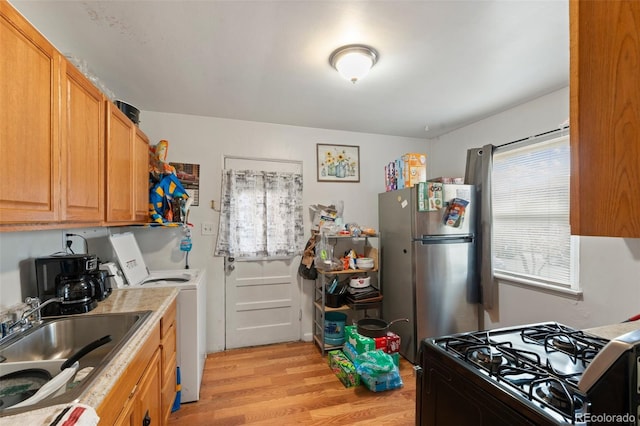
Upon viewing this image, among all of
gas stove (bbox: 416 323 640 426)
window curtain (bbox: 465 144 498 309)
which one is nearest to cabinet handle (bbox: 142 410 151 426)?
gas stove (bbox: 416 323 640 426)

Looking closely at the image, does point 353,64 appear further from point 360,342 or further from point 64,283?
point 360,342

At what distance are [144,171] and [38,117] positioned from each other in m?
1.37

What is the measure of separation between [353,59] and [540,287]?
95.5 inches

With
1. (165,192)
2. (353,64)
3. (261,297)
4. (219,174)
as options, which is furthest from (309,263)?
(353,64)

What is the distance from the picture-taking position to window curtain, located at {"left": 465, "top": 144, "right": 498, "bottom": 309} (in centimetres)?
275

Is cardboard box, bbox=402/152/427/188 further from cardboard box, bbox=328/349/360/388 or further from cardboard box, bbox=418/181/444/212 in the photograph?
cardboard box, bbox=328/349/360/388

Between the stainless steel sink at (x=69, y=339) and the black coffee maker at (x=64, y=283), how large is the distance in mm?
83

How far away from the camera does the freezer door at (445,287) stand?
8.64 ft

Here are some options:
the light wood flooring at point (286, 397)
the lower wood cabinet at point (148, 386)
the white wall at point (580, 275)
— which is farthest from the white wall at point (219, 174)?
the white wall at point (580, 275)

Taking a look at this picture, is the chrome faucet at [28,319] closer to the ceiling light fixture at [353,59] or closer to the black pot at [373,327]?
the ceiling light fixture at [353,59]

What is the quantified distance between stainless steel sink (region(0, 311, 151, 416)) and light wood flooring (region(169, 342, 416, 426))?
98cm

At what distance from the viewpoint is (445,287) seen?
271 cm

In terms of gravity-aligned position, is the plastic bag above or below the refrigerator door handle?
below

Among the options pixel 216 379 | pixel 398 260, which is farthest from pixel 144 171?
pixel 398 260
